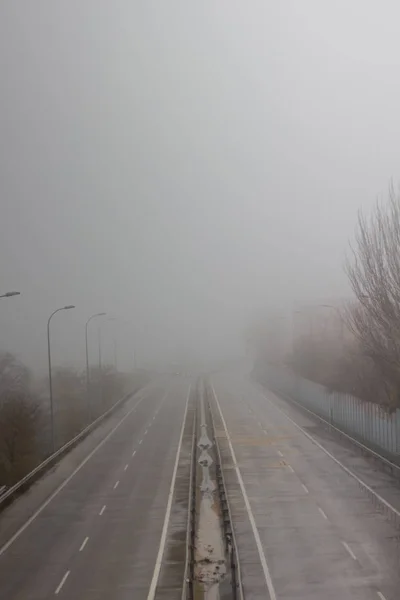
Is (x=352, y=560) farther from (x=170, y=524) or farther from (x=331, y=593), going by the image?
(x=170, y=524)

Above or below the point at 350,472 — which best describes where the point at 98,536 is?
above

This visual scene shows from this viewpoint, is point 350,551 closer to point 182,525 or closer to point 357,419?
point 182,525

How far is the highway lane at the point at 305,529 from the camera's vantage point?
16.2 m

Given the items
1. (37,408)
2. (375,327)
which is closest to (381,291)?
(375,327)

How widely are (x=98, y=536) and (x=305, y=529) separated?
5.89 meters

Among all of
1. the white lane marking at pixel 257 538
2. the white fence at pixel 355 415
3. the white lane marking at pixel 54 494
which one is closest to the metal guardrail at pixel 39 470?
the white lane marking at pixel 54 494

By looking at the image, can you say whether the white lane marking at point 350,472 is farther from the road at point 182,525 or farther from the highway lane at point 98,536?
the highway lane at point 98,536

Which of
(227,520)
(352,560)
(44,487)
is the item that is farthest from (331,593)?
(44,487)

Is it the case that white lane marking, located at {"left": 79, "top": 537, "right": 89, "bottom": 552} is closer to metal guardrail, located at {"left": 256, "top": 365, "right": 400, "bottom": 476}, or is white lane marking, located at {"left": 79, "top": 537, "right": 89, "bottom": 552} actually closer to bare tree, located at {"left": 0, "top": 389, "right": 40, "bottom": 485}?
metal guardrail, located at {"left": 256, "top": 365, "right": 400, "bottom": 476}

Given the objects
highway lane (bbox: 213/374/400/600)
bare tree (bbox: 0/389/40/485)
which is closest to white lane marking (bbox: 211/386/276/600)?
highway lane (bbox: 213/374/400/600)

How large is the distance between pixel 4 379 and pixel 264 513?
45.5m

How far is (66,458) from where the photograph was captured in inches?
1491

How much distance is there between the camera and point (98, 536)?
847 inches

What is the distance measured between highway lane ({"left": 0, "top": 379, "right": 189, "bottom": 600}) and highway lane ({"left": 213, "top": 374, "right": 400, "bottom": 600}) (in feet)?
8.79
